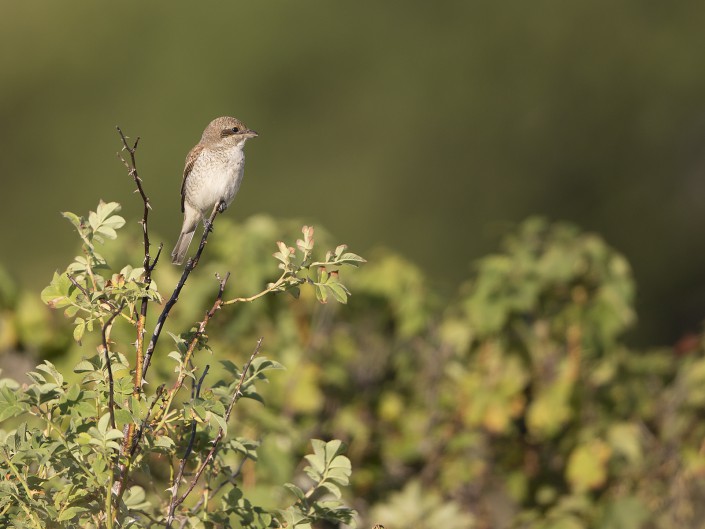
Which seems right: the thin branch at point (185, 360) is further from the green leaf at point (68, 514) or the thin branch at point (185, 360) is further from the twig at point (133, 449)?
the green leaf at point (68, 514)

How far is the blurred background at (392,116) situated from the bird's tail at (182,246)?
1126cm

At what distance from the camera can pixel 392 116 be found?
20672 mm

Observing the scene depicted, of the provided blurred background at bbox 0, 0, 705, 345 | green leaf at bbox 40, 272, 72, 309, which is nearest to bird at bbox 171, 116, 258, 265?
green leaf at bbox 40, 272, 72, 309

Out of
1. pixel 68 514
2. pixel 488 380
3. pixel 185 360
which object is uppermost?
pixel 488 380

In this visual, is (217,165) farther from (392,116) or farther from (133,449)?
(392,116)

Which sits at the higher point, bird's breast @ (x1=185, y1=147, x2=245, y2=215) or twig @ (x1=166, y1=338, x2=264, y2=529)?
bird's breast @ (x1=185, y1=147, x2=245, y2=215)

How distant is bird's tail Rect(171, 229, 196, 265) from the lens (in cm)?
509

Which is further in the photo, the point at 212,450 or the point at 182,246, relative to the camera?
the point at 182,246

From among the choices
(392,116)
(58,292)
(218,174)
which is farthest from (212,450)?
(392,116)

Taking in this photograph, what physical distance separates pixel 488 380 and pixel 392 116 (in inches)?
555

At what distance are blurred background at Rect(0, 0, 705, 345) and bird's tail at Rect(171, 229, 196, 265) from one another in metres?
11.3

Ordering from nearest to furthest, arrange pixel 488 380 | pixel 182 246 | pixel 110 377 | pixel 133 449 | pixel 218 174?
pixel 110 377
pixel 133 449
pixel 218 174
pixel 182 246
pixel 488 380

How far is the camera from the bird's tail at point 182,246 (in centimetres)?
509

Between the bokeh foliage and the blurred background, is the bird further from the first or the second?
the blurred background
